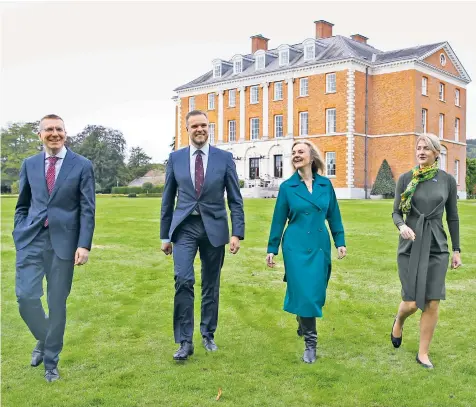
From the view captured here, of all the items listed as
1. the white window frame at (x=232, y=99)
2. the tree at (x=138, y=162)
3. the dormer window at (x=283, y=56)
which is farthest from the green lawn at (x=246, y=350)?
the tree at (x=138, y=162)

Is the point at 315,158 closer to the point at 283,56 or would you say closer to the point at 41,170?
the point at 41,170

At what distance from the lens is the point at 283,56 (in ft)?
165

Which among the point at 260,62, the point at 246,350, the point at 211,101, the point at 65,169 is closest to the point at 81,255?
the point at 65,169

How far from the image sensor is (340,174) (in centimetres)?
4625

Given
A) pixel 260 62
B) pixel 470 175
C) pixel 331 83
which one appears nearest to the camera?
pixel 331 83

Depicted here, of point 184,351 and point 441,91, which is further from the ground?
point 441,91

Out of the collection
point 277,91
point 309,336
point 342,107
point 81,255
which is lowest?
point 309,336

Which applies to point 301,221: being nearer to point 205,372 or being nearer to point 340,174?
point 205,372

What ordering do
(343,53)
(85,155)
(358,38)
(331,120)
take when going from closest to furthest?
1. (343,53)
2. (331,120)
3. (358,38)
4. (85,155)

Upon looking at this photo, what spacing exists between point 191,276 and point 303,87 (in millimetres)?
43991

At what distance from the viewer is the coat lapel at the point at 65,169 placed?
5359 millimetres

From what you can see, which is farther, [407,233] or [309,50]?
[309,50]

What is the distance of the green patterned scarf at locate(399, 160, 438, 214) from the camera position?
5.83m

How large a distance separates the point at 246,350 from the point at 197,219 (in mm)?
1433
